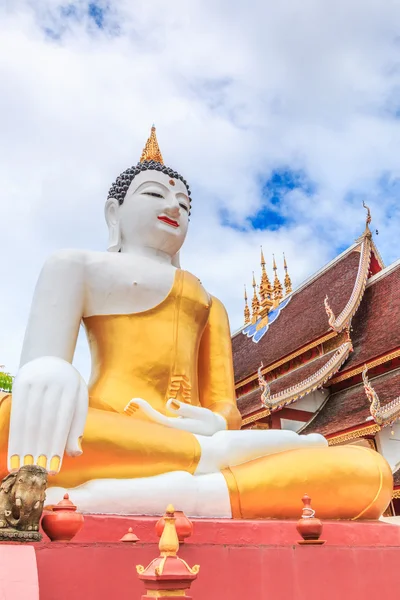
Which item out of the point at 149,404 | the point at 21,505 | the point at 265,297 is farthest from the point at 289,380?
the point at 21,505

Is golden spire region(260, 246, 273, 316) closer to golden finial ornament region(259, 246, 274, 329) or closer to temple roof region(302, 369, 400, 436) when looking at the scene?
golden finial ornament region(259, 246, 274, 329)

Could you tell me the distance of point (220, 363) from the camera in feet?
14.9

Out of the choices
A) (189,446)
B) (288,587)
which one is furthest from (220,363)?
(288,587)

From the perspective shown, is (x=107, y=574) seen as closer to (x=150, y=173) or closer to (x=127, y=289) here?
(x=127, y=289)

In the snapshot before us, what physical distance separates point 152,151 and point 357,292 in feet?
20.1

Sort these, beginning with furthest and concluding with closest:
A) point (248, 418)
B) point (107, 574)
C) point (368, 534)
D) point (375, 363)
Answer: point (248, 418) < point (375, 363) < point (368, 534) < point (107, 574)

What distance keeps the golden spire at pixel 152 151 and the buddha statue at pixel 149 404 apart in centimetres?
120

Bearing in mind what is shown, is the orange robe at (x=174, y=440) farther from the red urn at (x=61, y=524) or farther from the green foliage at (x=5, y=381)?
the green foliage at (x=5, y=381)

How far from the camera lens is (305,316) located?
12367 millimetres

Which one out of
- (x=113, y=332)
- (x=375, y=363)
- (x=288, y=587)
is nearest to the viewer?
(x=288, y=587)

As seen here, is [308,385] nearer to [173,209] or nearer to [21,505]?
[173,209]

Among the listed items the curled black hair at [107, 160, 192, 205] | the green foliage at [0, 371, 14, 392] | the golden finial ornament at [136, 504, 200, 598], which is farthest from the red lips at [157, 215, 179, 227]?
the green foliage at [0, 371, 14, 392]

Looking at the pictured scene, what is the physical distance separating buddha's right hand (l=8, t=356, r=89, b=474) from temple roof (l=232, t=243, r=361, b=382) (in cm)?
848

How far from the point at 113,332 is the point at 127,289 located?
1.06 ft
